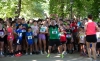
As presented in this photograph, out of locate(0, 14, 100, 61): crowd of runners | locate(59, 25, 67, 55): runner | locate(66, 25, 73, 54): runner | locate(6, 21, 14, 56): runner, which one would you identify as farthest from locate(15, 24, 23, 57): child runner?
locate(66, 25, 73, 54): runner

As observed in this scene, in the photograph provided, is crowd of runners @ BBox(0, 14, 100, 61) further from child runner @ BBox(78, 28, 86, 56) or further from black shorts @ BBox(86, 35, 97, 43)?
black shorts @ BBox(86, 35, 97, 43)

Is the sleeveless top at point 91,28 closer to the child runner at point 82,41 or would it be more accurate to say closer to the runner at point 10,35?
the child runner at point 82,41

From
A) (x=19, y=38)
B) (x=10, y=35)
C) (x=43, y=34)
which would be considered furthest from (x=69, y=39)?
(x=10, y=35)

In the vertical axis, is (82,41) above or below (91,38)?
below

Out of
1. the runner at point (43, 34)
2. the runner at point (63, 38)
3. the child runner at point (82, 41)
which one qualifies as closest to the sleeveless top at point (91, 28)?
the child runner at point (82, 41)

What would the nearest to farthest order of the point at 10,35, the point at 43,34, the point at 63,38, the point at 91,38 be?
the point at 91,38 < the point at 10,35 < the point at 63,38 < the point at 43,34

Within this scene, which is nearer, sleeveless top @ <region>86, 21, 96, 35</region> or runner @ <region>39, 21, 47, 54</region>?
sleeveless top @ <region>86, 21, 96, 35</region>

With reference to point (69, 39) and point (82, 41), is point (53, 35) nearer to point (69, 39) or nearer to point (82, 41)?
point (69, 39)

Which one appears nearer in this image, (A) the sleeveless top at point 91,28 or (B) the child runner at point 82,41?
(A) the sleeveless top at point 91,28

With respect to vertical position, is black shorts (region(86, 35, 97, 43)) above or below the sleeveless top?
below

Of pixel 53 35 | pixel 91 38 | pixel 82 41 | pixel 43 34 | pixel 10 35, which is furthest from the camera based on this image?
pixel 43 34

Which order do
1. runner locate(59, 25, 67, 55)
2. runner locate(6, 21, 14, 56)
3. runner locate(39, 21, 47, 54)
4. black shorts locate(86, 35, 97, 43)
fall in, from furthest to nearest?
1. runner locate(39, 21, 47, 54)
2. runner locate(59, 25, 67, 55)
3. runner locate(6, 21, 14, 56)
4. black shorts locate(86, 35, 97, 43)

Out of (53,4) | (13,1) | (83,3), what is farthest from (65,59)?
(13,1)

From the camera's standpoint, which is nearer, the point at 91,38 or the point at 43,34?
the point at 91,38
